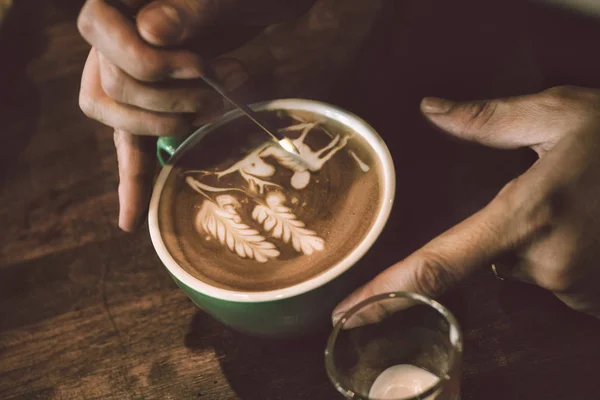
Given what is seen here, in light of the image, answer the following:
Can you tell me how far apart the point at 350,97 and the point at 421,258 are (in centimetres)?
53

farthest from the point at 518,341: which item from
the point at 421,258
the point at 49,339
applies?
the point at 49,339

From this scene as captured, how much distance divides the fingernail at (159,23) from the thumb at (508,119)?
1.42 ft

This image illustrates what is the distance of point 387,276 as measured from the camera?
0.77 metres

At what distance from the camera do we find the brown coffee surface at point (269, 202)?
2.72ft

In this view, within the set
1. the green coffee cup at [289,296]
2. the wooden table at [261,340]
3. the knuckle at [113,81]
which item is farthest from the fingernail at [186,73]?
the wooden table at [261,340]

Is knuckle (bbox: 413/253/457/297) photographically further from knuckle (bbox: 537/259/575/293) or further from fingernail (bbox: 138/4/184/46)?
fingernail (bbox: 138/4/184/46)

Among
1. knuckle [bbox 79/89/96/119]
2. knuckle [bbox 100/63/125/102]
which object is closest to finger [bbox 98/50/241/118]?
knuckle [bbox 100/63/125/102]

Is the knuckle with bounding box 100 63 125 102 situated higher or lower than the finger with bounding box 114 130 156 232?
higher

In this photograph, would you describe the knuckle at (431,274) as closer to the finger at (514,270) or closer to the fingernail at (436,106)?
the finger at (514,270)

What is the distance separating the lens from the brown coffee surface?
0.83 m

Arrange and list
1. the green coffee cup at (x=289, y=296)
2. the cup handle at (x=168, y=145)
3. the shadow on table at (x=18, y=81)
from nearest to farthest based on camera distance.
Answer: the green coffee cup at (x=289, y=296)
the cup handle at (x=168, y=145)
the shadow on table at (x=18, y=81)

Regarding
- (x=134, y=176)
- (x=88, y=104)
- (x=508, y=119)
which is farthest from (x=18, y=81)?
(x=508, y=119)

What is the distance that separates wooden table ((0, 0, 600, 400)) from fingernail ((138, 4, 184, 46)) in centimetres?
42

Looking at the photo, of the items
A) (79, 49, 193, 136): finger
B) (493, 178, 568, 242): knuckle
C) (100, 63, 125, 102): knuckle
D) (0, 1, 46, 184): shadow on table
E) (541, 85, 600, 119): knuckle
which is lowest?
(0, 1, 46, 184): shadow on table
